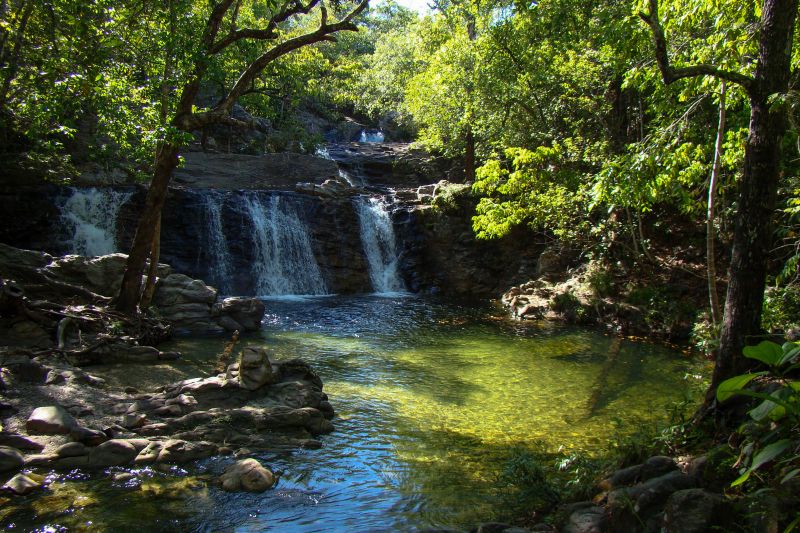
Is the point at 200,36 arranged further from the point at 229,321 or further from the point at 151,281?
the point at 229,321

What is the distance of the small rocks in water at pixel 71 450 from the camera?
5527mm

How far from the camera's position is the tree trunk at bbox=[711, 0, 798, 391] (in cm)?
456

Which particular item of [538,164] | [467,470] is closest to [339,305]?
[538,164]

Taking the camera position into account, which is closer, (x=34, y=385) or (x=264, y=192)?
(x=34, y=385)

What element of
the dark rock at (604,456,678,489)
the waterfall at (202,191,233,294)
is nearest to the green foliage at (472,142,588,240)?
the waterfall at (202,191,233,294)

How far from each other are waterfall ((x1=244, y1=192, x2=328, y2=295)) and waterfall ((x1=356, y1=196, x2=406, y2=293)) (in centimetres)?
252

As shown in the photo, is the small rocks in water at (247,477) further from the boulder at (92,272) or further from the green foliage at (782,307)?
the boulder at (92,272)

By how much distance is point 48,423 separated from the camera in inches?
231

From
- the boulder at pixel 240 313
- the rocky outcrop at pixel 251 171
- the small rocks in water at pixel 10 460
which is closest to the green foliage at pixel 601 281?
the boulder at pixel 240 313

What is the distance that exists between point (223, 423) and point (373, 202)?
59.2 ft

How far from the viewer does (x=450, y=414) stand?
806cm

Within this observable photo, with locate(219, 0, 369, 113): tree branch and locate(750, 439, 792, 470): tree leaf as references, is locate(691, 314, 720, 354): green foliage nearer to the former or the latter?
locate(219, 0, 369, 113): tree branch

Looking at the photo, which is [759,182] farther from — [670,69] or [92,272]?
[92,272]

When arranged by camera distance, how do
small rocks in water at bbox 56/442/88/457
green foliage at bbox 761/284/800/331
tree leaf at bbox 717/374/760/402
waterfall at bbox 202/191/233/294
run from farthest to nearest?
waterfall at bbox 202/191/233/294, green foliage at bbox 761/284/800/331, small rocks in water at bbox 56/442/88/457, tree leaf at bbox 717/374/760/402
